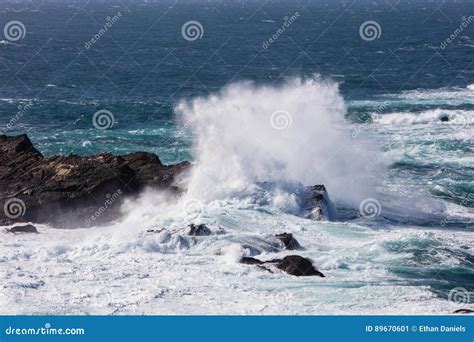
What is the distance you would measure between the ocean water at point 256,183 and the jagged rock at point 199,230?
311 mm

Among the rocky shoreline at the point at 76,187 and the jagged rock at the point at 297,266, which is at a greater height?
the rocky shoreline at the point at 76,187

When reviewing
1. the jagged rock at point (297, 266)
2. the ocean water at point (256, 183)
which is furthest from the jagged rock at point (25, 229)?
the jagged rock at point (297, 266)

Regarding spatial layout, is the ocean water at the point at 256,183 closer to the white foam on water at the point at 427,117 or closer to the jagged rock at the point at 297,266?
the white foam on water at the point at 427,117

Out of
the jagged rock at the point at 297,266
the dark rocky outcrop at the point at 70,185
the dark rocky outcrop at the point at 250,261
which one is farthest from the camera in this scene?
the dark rocky outcrop at the point at 70,185

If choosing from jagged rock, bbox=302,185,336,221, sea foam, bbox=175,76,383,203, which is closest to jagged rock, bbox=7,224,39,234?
sea foam, bbox=175,76,383,203

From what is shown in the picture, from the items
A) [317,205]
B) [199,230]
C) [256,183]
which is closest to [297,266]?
[199,230]

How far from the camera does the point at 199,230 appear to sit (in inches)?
1001

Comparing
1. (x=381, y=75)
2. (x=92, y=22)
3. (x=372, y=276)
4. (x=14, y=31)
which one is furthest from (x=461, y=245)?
(x=92, y=22)

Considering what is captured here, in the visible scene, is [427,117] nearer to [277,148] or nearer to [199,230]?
[277,148]

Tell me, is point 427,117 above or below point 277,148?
above

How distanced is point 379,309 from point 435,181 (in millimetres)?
16903

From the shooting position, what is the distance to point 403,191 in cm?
3406

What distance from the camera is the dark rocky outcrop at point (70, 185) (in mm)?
27359

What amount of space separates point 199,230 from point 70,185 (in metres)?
5.81
